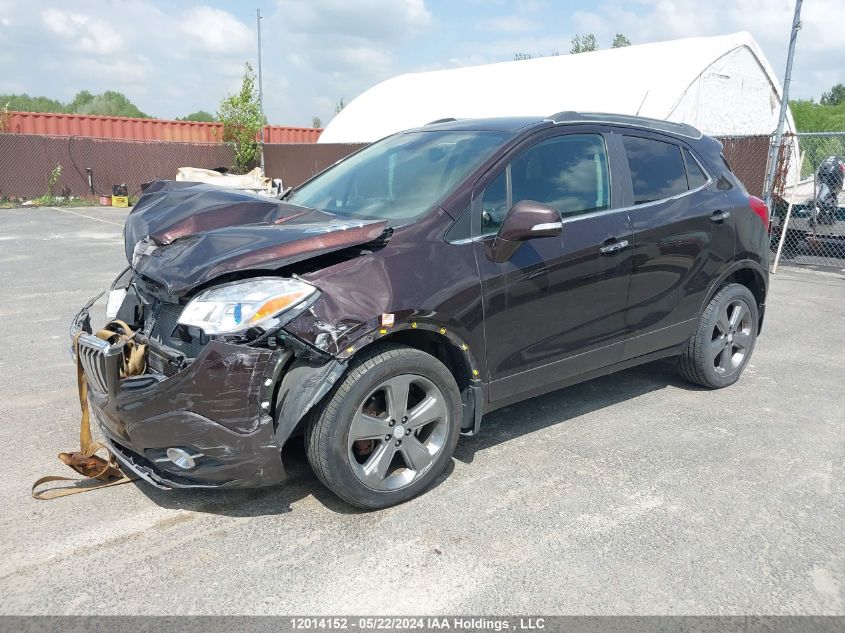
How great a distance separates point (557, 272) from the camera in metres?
3.82

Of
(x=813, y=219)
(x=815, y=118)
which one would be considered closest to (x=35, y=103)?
(x=815, y=118)

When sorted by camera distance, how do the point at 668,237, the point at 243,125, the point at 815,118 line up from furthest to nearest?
the point at 815,118, the point at 243,125, the point at 668,237

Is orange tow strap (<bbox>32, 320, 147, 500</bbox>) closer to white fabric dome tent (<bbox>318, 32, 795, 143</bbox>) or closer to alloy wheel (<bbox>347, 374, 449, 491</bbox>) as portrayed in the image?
alloy wheel (<bbox>347, 374, 449, 491</bbox>)

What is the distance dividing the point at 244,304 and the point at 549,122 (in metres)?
2.13

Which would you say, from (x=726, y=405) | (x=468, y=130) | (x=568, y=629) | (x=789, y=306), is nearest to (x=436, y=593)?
(x=568, y=629)

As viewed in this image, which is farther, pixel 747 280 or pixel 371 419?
pixel 747 280

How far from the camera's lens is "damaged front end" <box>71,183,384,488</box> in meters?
2.90

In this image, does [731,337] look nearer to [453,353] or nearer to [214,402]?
[453,353]

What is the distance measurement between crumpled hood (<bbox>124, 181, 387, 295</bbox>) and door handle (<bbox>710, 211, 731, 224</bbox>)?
101 inches

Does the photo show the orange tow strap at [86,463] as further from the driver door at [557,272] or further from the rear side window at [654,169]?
the rear side window at [654,169]

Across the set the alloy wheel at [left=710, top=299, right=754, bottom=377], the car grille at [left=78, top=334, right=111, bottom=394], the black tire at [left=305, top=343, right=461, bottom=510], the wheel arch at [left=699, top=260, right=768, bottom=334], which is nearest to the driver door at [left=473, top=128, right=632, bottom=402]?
the black tire at [left=305, top=343, right=461, bottom=510]

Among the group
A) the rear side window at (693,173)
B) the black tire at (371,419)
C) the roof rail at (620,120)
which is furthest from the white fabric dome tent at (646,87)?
the black tire at (371,419)

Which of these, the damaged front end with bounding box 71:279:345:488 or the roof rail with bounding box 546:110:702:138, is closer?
the damaged front end with bounding box 71:279:345:488

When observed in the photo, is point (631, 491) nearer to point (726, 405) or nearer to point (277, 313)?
point (726, 405)
